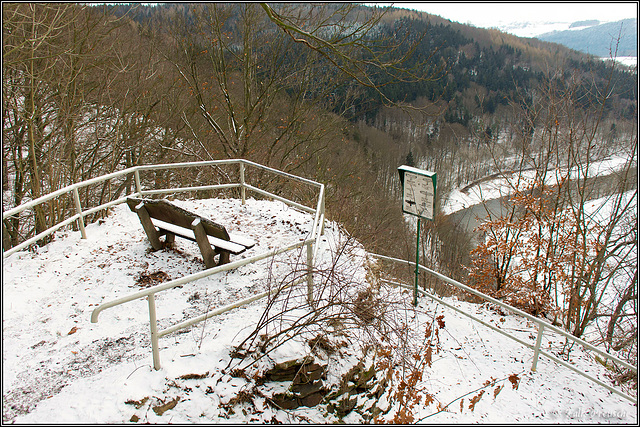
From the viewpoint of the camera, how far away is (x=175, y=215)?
5.54 m

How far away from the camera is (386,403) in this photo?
419 centimetres

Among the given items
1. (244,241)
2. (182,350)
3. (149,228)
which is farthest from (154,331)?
(149,228)

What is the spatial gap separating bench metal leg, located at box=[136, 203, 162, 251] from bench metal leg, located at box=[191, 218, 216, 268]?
968 mm

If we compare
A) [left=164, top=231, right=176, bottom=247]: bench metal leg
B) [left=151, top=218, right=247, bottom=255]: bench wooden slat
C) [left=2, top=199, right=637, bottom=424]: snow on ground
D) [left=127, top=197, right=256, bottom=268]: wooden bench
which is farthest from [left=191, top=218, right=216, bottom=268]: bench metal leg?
[left=164, top=231, right=176, bottom=247]: bench metal leg

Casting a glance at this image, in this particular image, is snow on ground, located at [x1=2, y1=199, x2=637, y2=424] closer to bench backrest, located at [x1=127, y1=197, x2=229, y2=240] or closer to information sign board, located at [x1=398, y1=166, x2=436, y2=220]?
bench backrest, located at [x1=127, y1=197, x2=229, y2=240]

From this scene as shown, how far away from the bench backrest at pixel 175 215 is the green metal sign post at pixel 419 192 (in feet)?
9.46

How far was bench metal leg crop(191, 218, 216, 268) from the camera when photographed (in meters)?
5.16

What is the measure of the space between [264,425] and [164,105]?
15287mm

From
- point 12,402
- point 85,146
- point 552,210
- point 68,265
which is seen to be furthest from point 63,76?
point 552,210

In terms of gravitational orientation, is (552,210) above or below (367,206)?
above

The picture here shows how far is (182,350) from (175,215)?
7.35 feet

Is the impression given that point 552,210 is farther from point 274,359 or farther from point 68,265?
point 68,265

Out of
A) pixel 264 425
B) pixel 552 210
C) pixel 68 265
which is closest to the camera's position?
pixel 264 425

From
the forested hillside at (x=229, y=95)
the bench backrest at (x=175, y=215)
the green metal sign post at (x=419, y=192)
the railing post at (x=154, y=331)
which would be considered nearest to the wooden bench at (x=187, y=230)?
the bench backrest at (x=175, y=215)
